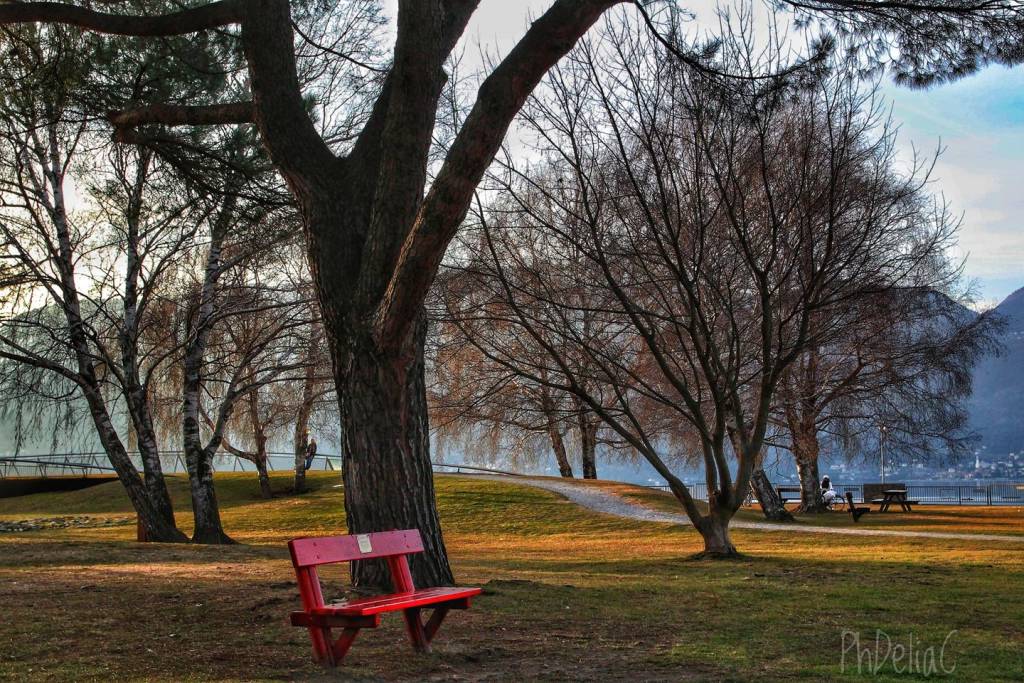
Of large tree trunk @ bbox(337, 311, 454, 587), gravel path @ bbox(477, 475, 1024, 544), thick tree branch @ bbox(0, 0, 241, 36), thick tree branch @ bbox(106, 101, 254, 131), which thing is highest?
thick tree branch @ bbox(0, 0, 241, 36)

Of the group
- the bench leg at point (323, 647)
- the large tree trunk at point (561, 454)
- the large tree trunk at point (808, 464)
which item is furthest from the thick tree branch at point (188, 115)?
the large tree trunk at point (561, 454)

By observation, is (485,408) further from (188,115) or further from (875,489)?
(188,115)

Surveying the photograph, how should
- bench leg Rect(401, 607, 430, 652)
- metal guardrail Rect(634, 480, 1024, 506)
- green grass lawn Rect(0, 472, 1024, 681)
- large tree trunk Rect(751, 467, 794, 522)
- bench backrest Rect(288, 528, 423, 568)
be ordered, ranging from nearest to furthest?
bench backrest Rect(288, 528, 423, 568)
green grass lawn Rect(0, 472, 1024, 681)
bench leg Rect(401, 607, 430, 652)
large tree trunk Rect(751, 467, 794, 522)
metal guardrail Rect(634, 480, 1024, 506)

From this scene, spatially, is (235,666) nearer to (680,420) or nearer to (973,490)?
(680,420)

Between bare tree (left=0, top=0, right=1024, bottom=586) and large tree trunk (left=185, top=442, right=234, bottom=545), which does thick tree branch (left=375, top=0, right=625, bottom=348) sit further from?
large tree trunk (left=185, top=442, right=234, bottom=545)

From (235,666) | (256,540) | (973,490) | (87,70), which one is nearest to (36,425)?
(256,540)

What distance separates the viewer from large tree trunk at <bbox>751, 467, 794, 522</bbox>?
26625 millimetres

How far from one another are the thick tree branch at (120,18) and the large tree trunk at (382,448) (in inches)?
128

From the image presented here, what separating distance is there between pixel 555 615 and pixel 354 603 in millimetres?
2689

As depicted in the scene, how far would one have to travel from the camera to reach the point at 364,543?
624cm

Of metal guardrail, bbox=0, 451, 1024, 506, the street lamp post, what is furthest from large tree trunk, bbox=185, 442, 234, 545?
metal guardrail, bbox=0, 451, 1024, 506

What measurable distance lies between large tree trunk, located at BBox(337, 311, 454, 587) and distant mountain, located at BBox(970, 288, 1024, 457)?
11791cm

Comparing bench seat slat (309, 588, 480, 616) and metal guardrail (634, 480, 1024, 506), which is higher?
bench seat slat (309, 588, 480, 616)

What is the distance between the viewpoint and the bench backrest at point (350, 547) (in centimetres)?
566
